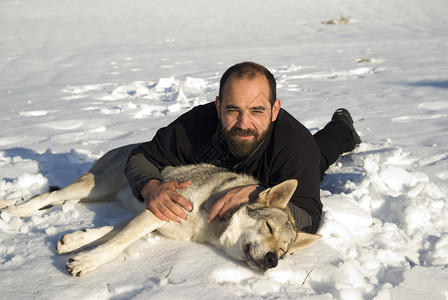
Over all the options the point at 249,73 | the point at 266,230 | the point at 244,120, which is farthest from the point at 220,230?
the point at 249,73

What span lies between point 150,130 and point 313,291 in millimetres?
3975

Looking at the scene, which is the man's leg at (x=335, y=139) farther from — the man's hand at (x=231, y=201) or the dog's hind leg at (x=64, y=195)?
the dog's hind leg at (x=64, y=195)

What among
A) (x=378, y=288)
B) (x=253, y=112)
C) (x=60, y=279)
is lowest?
(x=378, y=288)

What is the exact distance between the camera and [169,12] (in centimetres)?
2161

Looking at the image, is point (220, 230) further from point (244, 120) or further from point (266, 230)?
point (244, 120)

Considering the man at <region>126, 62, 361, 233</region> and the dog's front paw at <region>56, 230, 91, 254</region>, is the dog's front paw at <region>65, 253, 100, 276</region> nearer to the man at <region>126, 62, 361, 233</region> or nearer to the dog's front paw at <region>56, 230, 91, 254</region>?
the dog's front paw at <region>56, 230, 91, 254</region>

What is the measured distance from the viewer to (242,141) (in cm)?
347

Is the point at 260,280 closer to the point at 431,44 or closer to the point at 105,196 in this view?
the point at 105,196

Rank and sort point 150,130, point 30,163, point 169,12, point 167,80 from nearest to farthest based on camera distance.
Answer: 1. point 30,163
2. point 150,130
3. point 167,80
4. point 169,12

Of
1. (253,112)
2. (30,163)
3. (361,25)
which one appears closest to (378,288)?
(253,112)

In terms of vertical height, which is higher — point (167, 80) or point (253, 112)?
point (253, 112)

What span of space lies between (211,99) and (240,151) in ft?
14.7

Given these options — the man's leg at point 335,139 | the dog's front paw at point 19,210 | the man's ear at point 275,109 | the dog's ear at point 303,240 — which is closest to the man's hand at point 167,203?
the dog's ear at point 303,240

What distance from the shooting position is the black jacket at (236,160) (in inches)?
134
